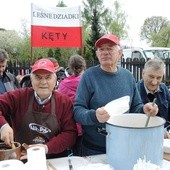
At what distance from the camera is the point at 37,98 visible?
165 centimetres

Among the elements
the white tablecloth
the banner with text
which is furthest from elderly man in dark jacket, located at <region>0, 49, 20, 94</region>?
the banner with text

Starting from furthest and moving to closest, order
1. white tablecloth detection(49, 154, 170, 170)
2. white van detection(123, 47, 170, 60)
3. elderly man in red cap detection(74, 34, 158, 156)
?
white van detection(123, 47, 170, 60) → elderly man in red cap detection(74, 34, 158, 156) → white tablecloth detection(49, 154, 170, 170)

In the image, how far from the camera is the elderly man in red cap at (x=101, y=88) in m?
1.55

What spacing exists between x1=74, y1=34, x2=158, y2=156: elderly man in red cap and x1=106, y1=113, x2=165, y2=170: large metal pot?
288mm

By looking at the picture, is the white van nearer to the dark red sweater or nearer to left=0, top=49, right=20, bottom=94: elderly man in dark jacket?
left=0, top=49, right=20, bottom=94: elderly man in dark jacket

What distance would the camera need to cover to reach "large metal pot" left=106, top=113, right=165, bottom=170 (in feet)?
A: 3.79

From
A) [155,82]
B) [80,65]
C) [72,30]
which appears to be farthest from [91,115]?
[72,30]

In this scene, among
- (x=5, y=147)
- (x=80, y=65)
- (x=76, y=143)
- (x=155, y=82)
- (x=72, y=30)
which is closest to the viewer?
(x=5, y=147)

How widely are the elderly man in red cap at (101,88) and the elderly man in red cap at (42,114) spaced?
0.11m

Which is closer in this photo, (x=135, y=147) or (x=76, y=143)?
(x=135, y=147)

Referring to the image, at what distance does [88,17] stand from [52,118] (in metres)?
24.1

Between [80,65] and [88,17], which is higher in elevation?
[88,17]

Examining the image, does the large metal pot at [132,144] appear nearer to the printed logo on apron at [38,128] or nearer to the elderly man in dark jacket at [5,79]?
the printed logo on apron at [38,128]

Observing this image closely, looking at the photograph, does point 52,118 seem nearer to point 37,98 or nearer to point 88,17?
point 37,98
